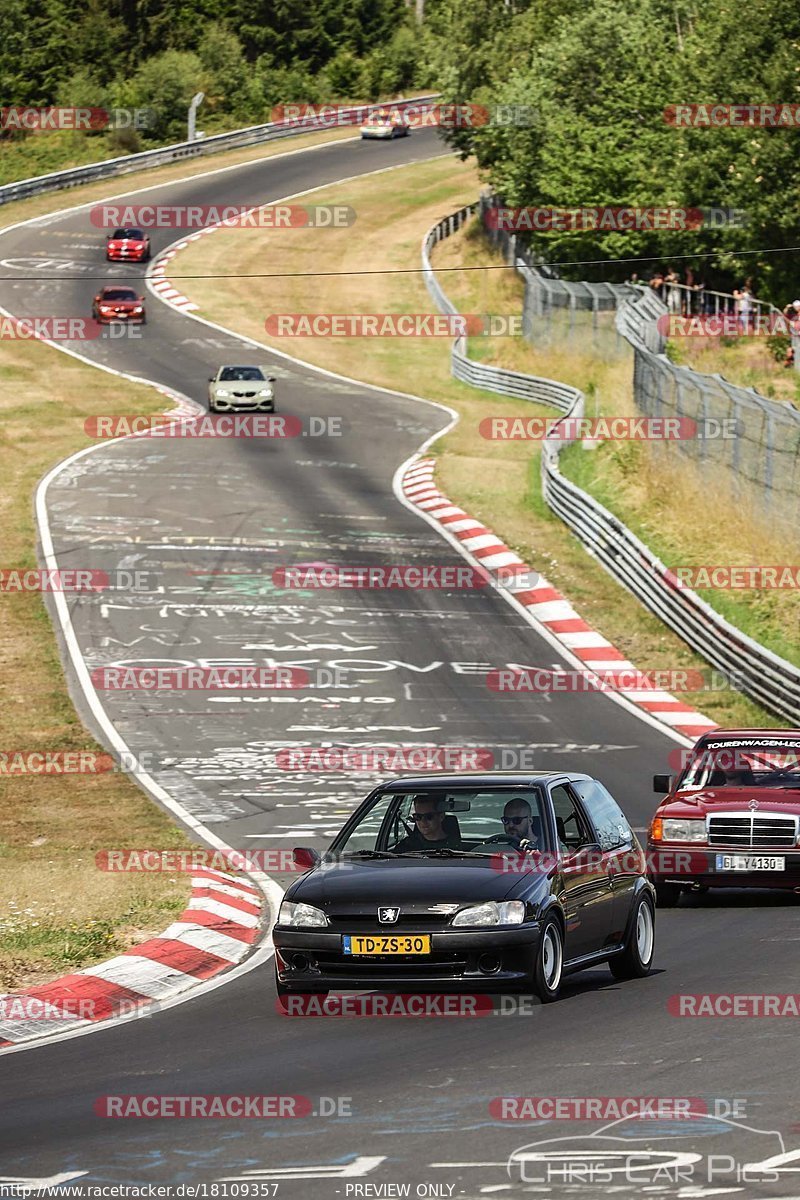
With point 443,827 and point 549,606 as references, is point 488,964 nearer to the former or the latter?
point 443,827

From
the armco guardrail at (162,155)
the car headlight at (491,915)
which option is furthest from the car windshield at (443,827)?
the armco guardrail at (162,155)

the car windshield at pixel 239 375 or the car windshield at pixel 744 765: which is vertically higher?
the car windshield at pixel 239 375

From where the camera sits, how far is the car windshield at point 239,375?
50.5 meters

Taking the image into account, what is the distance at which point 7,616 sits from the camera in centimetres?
3203

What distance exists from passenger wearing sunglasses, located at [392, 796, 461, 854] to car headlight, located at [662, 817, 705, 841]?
16.0 ft

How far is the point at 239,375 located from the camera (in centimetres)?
5075

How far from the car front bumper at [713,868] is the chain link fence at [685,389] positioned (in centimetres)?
1472

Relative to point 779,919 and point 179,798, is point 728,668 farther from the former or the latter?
point 779,919

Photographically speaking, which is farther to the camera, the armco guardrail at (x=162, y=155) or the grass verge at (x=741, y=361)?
the armco guardrail at (x=162, y=155)

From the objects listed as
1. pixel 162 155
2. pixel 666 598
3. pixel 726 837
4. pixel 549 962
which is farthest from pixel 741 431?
pixel 162 155

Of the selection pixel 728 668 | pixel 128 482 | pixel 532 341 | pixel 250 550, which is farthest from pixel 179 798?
pixel 532 341

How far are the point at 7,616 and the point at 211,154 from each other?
66.7 m

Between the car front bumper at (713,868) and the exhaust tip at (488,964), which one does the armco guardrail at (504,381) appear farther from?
the exhaust tip at (488,964)

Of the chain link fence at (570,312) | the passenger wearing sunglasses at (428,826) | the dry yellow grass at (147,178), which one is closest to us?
the passenger wearing sunglasses at (428,826)
